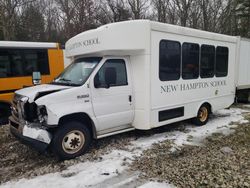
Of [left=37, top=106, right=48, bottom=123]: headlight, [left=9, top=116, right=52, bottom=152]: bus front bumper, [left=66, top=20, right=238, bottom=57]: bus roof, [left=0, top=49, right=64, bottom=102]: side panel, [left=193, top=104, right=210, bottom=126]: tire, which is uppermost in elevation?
[left=66, top=20, right=238, bottom=57]: bus roof

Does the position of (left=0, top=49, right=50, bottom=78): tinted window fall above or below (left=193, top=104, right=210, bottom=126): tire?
above

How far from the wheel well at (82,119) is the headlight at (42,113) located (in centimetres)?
34

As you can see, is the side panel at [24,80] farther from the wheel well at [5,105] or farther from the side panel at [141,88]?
the side panel at [141,88]

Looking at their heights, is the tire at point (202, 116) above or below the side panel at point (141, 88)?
below

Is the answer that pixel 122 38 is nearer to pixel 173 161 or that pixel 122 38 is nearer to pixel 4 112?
pixel 173 161

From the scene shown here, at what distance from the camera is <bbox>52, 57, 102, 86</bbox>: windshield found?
575cm

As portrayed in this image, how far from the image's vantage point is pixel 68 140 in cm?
541

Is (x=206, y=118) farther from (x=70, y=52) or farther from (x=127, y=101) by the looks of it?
(x=70, y=52)

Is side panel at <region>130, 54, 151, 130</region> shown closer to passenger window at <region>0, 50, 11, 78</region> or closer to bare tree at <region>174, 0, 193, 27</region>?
passenger window at <region>0, 50, 11, 78</region>

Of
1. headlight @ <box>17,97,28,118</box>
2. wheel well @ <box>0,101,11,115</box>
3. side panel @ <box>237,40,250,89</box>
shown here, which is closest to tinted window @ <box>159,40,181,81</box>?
headlight @ <box>17,97,28,118</box>

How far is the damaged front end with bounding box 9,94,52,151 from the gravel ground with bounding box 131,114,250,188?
71.8 inches

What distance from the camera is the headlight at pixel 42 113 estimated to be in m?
5.06

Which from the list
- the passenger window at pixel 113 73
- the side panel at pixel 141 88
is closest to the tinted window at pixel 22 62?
A: the passenger window at pixel 113 73

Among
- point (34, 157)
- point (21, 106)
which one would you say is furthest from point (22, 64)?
point (34, 157)
